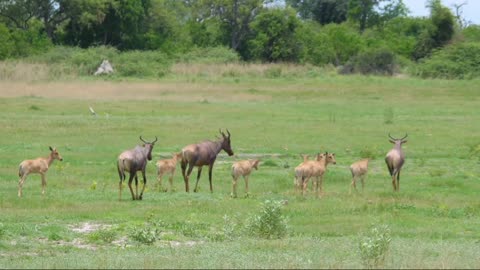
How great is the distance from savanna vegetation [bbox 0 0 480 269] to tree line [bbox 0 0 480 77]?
6.2 inches

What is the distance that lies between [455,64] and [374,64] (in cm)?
631

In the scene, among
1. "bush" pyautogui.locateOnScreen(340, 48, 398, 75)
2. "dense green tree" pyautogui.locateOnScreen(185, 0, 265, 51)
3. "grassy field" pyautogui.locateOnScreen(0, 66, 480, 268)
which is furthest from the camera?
"dense green tree" pyautogui.locateOnScreen(185, 0, 265, 51)

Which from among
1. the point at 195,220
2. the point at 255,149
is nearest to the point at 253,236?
the point at 195,220

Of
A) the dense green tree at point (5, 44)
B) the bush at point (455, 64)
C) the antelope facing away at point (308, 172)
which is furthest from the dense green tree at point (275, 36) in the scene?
the antelope facing away at point (308, 172)

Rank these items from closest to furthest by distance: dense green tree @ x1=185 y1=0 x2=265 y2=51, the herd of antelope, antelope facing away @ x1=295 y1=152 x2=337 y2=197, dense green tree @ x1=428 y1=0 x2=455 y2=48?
the herd of antelope < antelope facing away @ x1=295 y1=152 x2=337 y2=197 < dense green tree @ x1=428 y1=0 x2=455 y2=48 < dense green tree @ x1=185 y1=0 x2=265 y2=51

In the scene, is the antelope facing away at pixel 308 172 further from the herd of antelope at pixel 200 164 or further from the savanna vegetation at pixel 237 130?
the savanna vegetation at pixel 237 130

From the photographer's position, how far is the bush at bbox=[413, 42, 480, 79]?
6612 centimetres

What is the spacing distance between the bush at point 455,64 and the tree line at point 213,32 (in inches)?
132

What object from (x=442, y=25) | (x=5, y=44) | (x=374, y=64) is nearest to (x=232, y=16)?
(x=374, y=64)

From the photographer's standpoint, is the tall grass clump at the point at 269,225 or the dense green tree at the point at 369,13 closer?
the tall grass clump at the point at 269,225

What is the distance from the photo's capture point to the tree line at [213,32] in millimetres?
71375

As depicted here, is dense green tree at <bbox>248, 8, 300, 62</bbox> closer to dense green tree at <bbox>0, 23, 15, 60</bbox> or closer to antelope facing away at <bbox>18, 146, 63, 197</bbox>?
dense green tree at <bbox>0, 23, 15, 60</bbox>

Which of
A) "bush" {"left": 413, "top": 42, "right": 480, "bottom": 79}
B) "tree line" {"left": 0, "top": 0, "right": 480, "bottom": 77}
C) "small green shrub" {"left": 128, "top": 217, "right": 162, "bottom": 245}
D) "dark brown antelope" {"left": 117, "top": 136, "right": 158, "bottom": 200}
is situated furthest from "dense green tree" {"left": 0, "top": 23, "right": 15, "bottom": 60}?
"small green shrub" {"left": 128, "top": 217, "right": 162, "bottom": 245}

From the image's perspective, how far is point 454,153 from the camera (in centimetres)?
3070
